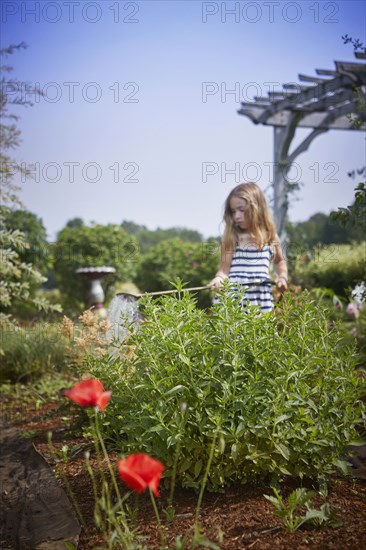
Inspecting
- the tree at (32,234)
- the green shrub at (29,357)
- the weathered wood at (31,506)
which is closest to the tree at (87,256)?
the tree at (32,234)

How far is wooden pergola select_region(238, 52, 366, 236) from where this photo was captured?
8.52 metres

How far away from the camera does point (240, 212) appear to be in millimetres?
4188

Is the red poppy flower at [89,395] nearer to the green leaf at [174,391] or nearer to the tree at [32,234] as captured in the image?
the green leaf at [174,391]

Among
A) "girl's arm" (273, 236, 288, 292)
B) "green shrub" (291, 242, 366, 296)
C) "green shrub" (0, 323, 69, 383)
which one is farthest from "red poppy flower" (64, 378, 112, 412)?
"green shrub" (291, 242, 366, 296)

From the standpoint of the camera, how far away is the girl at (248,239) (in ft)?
13.5

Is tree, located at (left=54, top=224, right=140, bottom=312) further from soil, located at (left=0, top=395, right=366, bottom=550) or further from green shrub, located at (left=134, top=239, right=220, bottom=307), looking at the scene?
soil, located at (left=0, top=395, right=366, bottom=550)

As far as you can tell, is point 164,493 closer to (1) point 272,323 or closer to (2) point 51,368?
(1) point 272,323

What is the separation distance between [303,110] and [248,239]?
19.9ft

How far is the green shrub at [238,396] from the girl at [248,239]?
1.89 meters

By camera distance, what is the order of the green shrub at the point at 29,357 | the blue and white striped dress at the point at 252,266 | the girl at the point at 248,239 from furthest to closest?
the green shrub at the point at 29,357
the girl at the point at 248,239
the blue and white striped dress at the point at 252,266

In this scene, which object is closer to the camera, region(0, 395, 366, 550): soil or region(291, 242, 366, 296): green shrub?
region(0, 395, 366, 550): soil

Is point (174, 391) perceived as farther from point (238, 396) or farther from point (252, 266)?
point (252, 266)

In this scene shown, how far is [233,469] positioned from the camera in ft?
6.91

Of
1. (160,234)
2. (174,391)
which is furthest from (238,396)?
(160,234)
